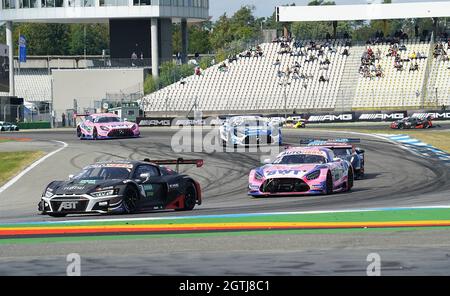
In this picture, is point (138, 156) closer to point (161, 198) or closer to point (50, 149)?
point (50, 149)

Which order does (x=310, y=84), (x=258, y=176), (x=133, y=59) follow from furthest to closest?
(x=133, y=59)
(x=310, y=84)
(x=258, y=176)

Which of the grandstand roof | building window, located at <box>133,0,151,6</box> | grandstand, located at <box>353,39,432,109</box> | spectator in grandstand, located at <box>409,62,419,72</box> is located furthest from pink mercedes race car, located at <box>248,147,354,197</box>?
building window, located at <box>133,0,151,6</box>

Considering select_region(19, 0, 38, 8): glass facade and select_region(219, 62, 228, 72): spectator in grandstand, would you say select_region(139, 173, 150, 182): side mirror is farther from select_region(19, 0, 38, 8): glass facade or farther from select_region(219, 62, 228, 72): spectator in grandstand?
select_region(19, 0, 38, 8): glass facade

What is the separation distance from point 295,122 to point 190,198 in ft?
132

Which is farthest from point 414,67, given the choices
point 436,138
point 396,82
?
point 436,138

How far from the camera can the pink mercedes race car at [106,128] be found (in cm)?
4369

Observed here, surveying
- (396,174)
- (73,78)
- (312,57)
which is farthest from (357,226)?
(73,78)

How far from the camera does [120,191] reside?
1789cm

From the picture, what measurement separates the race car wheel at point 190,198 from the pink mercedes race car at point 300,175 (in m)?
3.18

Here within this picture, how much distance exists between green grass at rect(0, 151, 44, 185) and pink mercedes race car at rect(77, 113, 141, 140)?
23.1 feet

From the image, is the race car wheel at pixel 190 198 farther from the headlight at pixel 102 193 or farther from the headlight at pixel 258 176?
the headlight at pixel 258 176

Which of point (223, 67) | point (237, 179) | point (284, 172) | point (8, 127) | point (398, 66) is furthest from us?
point (223, 67)

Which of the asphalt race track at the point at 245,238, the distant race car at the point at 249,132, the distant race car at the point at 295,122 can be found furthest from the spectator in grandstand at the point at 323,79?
the asphalt race track at the point at 245,238

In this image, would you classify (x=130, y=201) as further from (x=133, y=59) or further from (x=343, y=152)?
(x=133, y=59)
